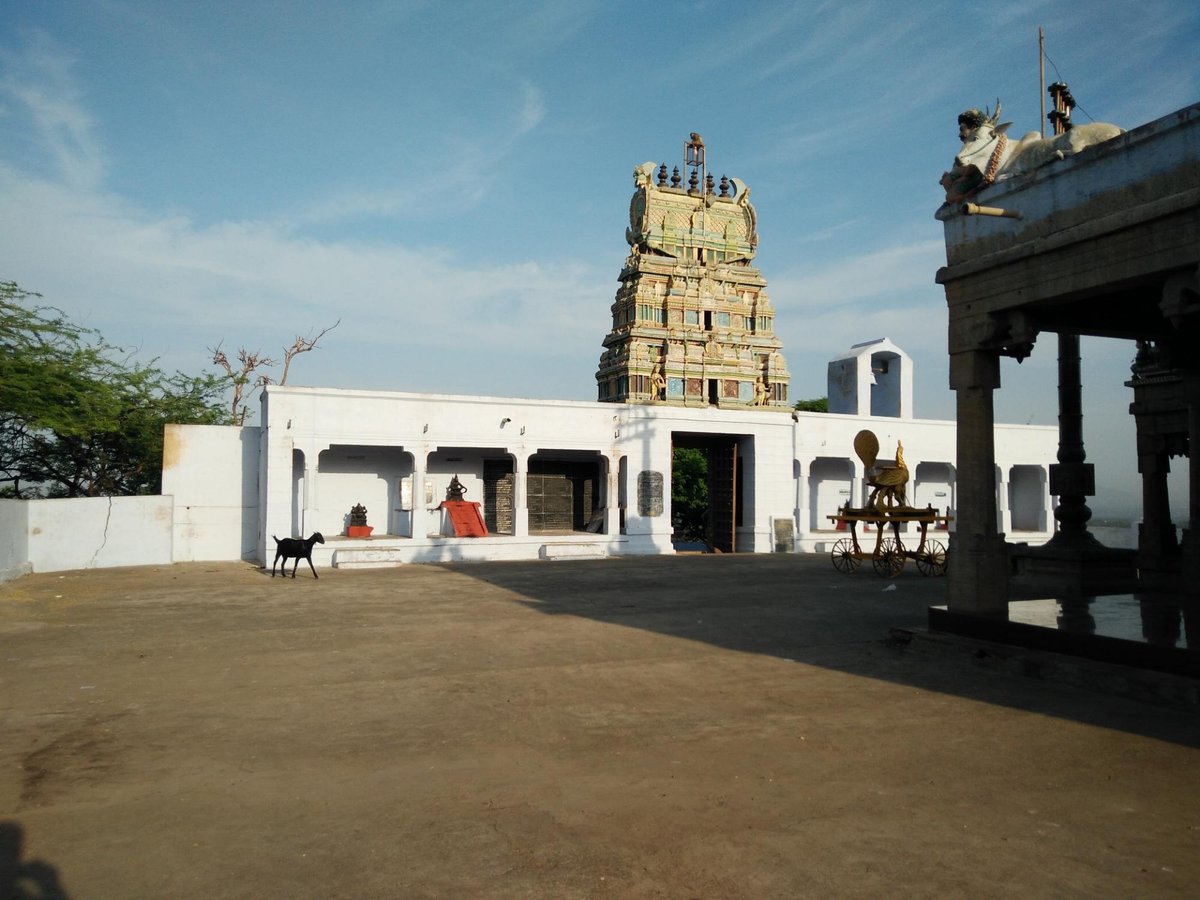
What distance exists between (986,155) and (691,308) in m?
22.4

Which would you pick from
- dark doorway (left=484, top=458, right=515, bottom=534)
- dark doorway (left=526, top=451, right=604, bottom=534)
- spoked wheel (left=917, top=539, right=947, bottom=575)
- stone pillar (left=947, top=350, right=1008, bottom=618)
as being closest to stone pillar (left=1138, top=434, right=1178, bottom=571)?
spoked wheel (left=917, top=539, right=947, bottom=575)

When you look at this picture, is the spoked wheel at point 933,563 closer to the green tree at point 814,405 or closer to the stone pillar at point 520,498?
the stone pillar at point 520,498

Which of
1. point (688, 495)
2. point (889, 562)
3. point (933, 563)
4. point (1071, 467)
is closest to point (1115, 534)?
point (933, 563)

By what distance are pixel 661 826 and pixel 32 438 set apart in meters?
26.6

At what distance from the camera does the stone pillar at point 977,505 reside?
9609 millimetres

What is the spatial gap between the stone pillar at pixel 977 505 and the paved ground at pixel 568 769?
816mm

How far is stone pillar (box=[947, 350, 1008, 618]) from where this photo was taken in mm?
9609

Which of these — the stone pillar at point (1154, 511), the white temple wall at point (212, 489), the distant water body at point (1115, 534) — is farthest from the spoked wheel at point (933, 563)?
the white temple wall at point (212, 489)

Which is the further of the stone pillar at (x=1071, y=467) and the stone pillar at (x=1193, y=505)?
the stone pillar at (x=1071, y=467)

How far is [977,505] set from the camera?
9.65 meters

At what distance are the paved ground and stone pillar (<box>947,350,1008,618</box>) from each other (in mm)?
816

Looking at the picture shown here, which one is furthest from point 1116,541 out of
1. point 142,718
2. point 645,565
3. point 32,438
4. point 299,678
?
point 32,438

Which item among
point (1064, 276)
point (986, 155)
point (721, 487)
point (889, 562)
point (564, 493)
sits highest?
point (986, 155)

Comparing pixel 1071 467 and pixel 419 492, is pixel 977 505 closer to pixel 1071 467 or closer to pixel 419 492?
pixel 1071 467
